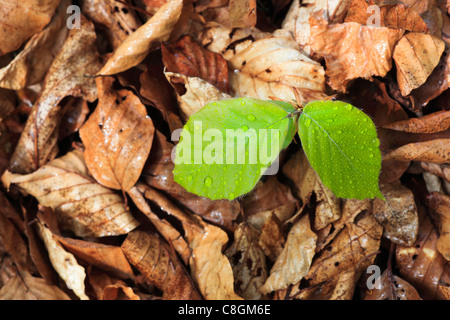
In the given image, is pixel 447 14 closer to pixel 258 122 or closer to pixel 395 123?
pixel 395 123

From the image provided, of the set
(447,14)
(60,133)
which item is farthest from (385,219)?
(60,133)

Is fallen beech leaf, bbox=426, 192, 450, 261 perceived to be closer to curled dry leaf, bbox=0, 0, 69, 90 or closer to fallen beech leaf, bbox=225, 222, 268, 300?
fallen beech leaf, bbox=225, 222, 268, 300

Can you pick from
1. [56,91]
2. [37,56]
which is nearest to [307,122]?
[56,91]

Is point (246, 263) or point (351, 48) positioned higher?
point (351, 48)

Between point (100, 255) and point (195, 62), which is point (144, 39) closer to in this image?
point (195, 62)

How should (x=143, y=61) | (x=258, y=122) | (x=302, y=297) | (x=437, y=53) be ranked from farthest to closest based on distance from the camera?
(x=143, y=61) → (x=302, y=297) → (x=437, y=53) → (x=258, y=122)

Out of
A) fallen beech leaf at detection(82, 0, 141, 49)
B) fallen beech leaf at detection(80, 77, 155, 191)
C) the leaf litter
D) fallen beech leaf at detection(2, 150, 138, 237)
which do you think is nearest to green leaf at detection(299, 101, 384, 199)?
the leaf litter

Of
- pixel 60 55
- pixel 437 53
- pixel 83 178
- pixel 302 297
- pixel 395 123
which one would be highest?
pixel 60 55
